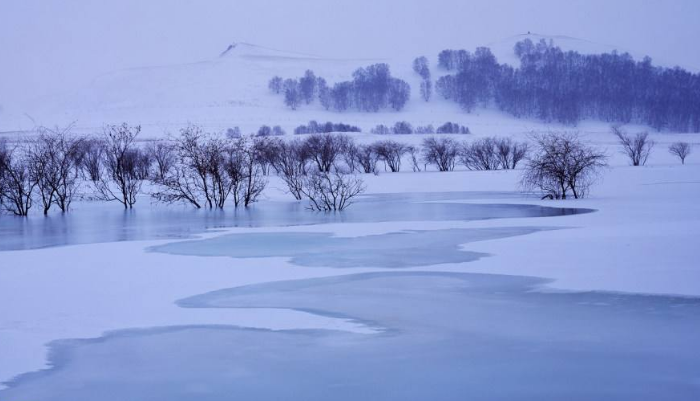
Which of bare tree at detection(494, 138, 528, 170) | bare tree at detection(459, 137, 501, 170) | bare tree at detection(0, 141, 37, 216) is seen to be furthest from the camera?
bare tree at detection(459, 137, 501, 170)

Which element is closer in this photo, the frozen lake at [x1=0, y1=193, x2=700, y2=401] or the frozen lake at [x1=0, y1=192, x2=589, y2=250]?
the frozen lake at [x1=0, y1=193, x2=700, y2=401]

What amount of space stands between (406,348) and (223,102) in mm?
123964

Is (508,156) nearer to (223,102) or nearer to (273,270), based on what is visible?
(273,270)

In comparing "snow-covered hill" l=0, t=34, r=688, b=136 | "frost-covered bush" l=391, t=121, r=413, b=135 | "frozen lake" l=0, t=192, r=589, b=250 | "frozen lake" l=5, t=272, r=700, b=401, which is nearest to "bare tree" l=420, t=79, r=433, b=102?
"snow-covered hill" l=0, t=34, r=688, b=136

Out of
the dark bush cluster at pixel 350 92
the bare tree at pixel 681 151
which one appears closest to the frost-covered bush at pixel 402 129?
the dark bush cluster at pixel 350 92

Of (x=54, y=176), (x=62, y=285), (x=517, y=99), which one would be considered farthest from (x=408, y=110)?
(x=62, y=285)

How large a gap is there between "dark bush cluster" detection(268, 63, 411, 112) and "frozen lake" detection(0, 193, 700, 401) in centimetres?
12102

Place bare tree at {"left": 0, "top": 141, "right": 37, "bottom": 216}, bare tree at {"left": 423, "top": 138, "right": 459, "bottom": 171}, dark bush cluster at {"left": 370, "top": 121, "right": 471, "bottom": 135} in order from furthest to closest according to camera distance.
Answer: dark bush cluster at {"left": 370, "top": 121, "right": 471, "bottom": 135}
bare tree at {"left": 423, "top": 138, "right": 459, "bottom": 171}
bare tree at {"left": 0, "top": 141, "right": 37, "bottom": 216}

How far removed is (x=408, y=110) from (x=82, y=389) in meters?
126

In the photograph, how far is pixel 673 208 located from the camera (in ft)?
68.1

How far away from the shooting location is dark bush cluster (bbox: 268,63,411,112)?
5217 inches

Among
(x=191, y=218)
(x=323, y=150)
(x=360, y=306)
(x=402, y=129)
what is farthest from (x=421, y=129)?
(x=360, y=306)

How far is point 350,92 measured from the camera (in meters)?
137

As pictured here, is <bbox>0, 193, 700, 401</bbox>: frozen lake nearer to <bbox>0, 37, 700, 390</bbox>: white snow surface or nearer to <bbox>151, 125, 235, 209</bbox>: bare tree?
<bbox>0, 37, 700, 390</bbox>: white snow surface
